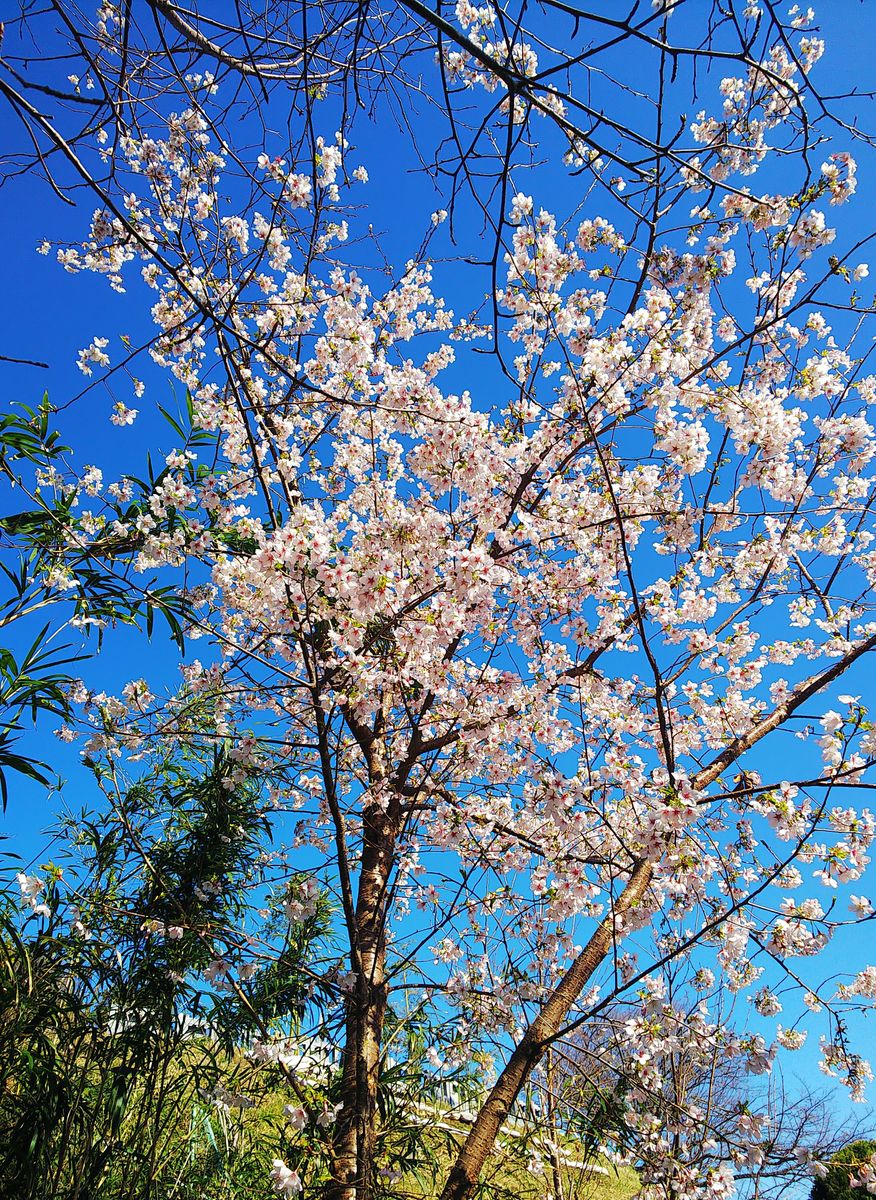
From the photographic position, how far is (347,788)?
4086 millimetres

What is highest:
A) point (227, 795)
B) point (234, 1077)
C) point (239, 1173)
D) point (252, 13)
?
point (252, 13)

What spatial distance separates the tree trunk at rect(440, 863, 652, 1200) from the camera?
2.86 m

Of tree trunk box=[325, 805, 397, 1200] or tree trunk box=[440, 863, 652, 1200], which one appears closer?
tree trunk box=[325, 805, 397, 1200]

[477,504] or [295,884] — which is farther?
[477,504]

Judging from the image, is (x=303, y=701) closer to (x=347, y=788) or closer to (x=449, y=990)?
(x=347, y=788)

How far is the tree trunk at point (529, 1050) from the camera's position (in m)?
2.86

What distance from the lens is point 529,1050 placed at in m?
2.95

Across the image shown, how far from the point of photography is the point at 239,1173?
11.3 ft

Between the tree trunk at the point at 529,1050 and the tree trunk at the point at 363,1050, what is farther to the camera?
the tree trunk at the point at 529,1050

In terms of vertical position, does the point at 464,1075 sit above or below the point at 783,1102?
below

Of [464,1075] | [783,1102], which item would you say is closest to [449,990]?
[464,1075]

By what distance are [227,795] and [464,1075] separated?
1755mm

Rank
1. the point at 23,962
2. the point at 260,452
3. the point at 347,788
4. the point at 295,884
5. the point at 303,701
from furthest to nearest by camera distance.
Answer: the point at 347,788, the point at 303,701, the point at 23,962, the point at 295,884, the point at 260,452

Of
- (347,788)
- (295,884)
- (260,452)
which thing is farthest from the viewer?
(347,788)
